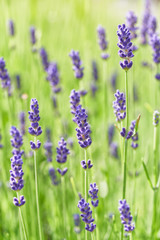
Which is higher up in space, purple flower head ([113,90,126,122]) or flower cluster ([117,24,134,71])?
flower cluster ([117,24,134,71])

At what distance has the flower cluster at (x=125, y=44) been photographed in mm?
1197

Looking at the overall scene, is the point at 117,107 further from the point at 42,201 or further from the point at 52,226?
the point at 42,201

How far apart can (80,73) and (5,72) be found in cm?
43

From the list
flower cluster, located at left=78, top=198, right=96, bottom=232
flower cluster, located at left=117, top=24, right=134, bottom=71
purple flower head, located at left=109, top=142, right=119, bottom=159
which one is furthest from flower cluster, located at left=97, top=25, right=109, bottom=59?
flower cluster, located at left=78, top=198, right=96, bottom=232

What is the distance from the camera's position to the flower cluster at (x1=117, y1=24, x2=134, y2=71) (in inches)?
47.1

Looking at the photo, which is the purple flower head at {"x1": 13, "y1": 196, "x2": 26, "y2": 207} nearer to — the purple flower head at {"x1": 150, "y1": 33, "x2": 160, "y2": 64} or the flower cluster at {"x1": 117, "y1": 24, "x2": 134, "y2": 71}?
the flower cluster at {"x1": 117, "y1": 24, "x2": 134, "y2": 71}

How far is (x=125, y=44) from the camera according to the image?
1210mm

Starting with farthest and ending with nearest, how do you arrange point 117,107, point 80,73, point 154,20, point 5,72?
point 154,20 < point 80,73 < point 5,72 < point 117,107

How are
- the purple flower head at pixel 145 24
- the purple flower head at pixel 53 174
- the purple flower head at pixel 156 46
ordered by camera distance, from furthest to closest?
the purple flower head at pixel 145 24 → the purple flower head at pixel 53 174 → the purple flower head at pixel 156 46

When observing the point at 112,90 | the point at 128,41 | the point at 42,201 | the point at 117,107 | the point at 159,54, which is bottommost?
the point at 42,201

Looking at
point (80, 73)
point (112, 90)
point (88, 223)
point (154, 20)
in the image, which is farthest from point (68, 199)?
point (112, 90)

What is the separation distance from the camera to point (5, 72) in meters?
1.73

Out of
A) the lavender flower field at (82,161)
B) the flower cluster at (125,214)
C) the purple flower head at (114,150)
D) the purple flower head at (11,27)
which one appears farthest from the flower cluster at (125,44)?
the purple flower head at (11,27)

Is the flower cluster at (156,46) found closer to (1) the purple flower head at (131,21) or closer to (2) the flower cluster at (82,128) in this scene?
(1) the purple flower head at (131,21)
